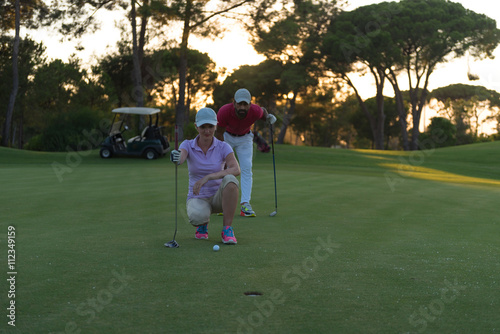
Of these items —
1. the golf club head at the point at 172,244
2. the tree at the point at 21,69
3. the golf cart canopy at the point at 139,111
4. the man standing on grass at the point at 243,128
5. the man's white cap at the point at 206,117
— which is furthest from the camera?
the tree at the point at 21,69

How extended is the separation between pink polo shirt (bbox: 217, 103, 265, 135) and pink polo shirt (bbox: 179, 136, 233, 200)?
208 cm

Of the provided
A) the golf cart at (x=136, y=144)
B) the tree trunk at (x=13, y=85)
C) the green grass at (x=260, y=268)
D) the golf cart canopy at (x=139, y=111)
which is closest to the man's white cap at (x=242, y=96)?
the green grass at (x=260, y=268)

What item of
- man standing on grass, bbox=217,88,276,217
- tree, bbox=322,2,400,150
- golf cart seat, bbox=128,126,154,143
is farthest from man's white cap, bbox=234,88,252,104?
tree, bbox=322,2,400,150

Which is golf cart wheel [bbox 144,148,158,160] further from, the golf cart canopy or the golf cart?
the golf cart canopy

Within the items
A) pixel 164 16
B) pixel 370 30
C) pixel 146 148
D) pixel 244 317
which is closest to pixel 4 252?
pixel 244 317

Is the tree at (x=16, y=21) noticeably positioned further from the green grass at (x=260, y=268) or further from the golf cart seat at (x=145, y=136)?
the green grass at (x=260, y=268)

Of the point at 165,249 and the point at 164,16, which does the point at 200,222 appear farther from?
the point at 164,16

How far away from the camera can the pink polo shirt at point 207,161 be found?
6.46m

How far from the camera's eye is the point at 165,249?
5840mm

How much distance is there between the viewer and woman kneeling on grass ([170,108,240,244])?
6211 millimetres

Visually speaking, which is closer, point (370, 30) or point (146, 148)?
point (146, 148)

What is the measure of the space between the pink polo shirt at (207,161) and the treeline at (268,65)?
70.1 ft

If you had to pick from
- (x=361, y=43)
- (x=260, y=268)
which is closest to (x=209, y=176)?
(x=260, y=268)

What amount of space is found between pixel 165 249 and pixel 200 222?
2.28ft
